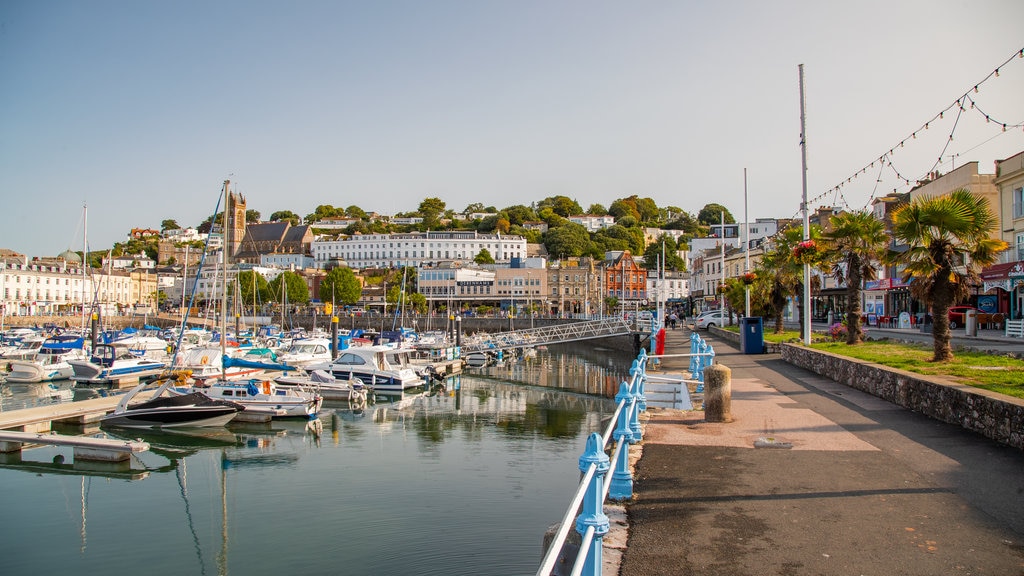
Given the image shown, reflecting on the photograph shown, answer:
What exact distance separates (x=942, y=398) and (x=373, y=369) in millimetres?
29355

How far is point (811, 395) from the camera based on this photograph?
690 inches

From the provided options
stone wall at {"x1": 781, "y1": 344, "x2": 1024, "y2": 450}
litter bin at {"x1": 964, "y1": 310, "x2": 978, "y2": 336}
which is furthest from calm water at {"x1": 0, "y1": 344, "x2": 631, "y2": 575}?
litter bin at {"x1": 964, "y1": 310, "x2": 978, "y2": 336}

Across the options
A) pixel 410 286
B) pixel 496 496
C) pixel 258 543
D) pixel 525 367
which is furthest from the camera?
pixel 410 286

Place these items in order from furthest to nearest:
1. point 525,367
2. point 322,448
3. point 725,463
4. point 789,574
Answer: point 525,367 → point 322,448 → point 725,463 → point 789,574

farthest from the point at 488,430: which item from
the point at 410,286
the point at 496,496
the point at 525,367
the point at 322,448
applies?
the point at 410,286

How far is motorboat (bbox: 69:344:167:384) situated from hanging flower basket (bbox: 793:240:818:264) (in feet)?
113

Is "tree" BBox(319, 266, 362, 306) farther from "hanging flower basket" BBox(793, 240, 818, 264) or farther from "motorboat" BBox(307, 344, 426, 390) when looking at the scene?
"hanging flower basket" BBox(793, 240, 818, 264)

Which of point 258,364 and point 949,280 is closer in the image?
point 949,280

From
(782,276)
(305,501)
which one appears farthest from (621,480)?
(782,276)

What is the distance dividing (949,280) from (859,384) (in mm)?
3331

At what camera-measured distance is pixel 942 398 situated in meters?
13.1

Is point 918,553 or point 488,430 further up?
point 918,553

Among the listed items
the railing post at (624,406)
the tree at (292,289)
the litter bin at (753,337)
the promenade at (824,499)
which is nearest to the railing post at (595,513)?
the promenade at (824,499)

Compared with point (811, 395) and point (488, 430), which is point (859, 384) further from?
point (488, 430)
